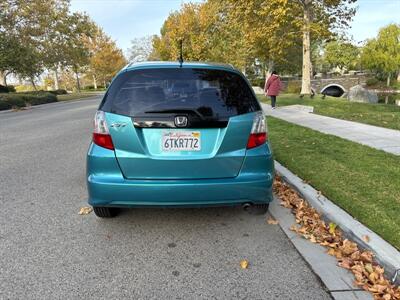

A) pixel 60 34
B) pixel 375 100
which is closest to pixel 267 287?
pixel 375 100

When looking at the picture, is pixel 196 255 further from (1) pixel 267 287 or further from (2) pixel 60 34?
(2) pixel 60 34

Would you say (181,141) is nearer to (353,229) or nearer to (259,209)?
(259,209)

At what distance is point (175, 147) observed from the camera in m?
3.08

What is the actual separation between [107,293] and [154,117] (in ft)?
4.86

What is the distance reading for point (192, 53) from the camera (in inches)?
1556

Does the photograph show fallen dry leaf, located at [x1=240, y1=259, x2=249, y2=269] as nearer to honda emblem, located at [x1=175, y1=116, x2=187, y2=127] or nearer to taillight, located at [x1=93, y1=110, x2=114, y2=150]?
honda emblem, located at [x1=175, y1=116, x2=187, y2=127]

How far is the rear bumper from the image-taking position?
3066mm

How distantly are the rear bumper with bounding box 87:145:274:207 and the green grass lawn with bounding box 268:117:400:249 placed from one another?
121cm

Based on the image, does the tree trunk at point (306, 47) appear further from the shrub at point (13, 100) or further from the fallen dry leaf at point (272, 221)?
the shrub at point (13, 100)

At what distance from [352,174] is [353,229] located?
1.86m

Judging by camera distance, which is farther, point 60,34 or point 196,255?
point 60,34

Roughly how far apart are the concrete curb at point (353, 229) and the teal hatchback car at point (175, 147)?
0.79m

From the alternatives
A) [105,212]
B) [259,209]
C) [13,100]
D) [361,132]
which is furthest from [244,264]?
[13,100]

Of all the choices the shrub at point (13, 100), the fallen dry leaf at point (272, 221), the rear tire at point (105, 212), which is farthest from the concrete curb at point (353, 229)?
the shrub at point (13, 100)
